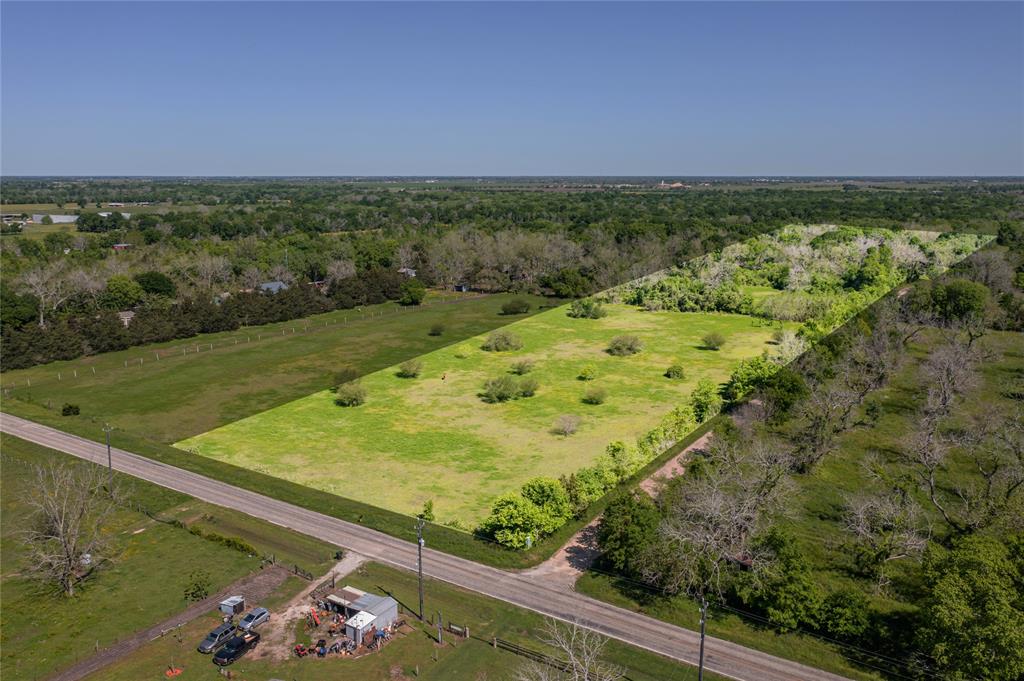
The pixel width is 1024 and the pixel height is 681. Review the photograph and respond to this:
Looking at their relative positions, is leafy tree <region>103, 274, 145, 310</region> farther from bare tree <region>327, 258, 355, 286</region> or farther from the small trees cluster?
the small trees cluster

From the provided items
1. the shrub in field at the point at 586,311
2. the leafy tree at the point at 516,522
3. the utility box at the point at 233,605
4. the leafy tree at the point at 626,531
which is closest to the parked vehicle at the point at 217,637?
the utility box at the point at 233,605

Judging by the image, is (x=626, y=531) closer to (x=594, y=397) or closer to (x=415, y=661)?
(x=415, y=661)

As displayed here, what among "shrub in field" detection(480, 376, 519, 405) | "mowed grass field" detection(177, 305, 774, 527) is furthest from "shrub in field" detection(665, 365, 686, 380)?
"shrub in field" detection(480, 376, 519, 405)

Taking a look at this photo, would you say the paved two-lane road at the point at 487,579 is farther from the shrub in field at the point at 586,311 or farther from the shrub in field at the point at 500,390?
the shrub in field at the point at 586,311

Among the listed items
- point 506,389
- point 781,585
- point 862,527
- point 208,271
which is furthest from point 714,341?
point 208,271

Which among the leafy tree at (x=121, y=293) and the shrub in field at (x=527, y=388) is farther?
the leafy tree at (x=121, y=293)

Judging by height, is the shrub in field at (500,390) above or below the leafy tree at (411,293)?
below
